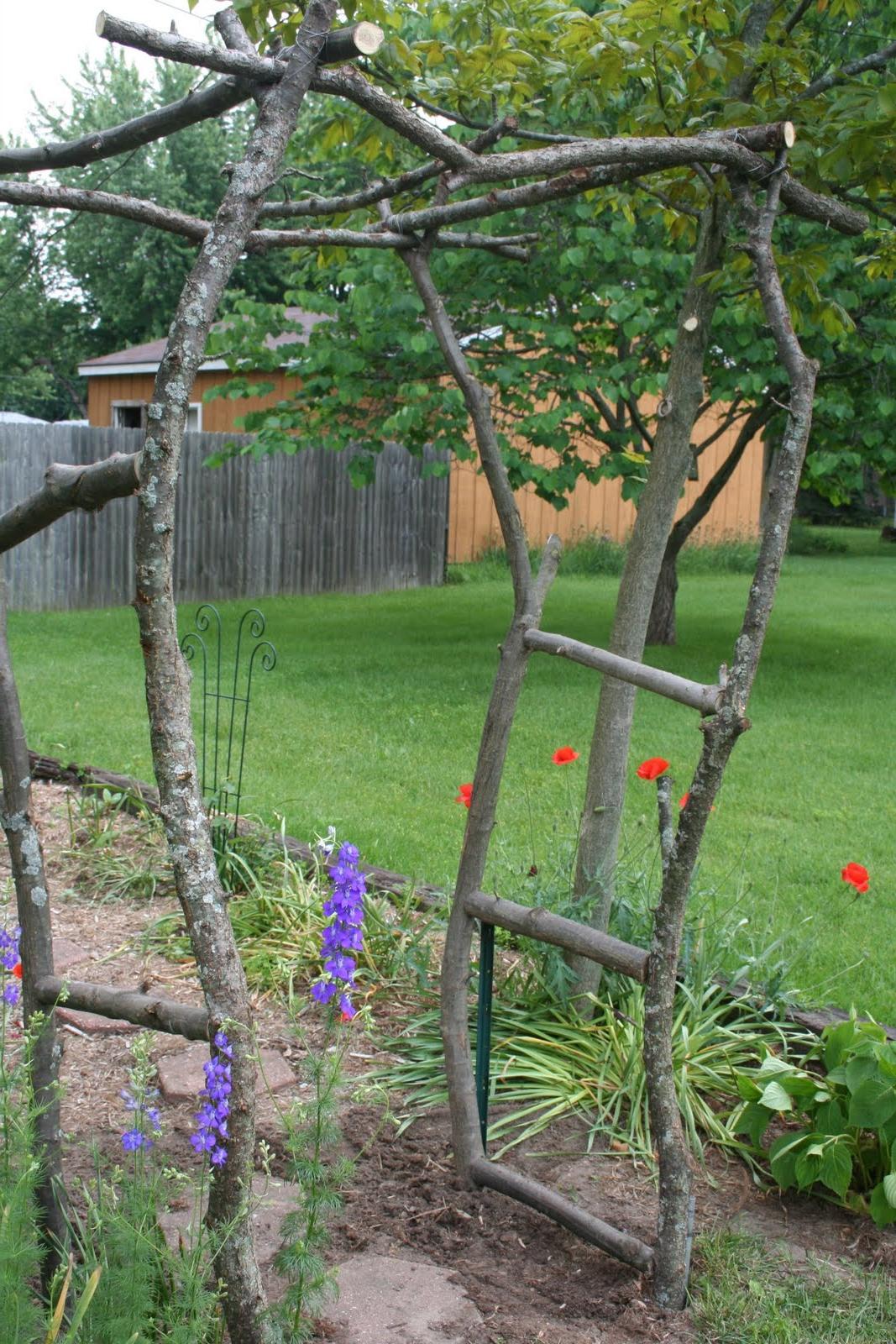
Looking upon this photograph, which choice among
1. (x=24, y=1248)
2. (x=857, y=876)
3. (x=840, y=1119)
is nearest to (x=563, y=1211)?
(x=840, y=1119)

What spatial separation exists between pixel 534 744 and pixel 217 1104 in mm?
5710

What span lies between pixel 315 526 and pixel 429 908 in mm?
12728

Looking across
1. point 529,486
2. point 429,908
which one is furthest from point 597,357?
point 529,486

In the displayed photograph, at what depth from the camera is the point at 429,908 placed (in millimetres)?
4145

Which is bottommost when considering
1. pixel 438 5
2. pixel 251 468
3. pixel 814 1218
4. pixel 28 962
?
pixel 814 1218

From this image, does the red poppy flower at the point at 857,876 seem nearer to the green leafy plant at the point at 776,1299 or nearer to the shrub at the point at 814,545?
the green leafy plant at the point at 776,1299

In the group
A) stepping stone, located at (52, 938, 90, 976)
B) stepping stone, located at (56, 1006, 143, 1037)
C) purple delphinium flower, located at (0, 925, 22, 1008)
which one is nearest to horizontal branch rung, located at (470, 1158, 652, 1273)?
purple delphinium flower, located at (0, 925, 22, 1008)

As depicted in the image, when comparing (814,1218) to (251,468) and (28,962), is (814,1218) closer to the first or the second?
(28,962)

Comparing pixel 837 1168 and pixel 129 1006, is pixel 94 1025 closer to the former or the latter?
pixel 129 1006

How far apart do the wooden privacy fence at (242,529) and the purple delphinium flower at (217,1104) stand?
1119 centimetres

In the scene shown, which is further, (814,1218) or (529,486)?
(529,486)

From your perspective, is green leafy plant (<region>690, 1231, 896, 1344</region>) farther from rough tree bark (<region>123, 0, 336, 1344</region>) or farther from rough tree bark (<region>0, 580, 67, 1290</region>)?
rough tree bark (<region>0, 580, 67, 1290</region>)

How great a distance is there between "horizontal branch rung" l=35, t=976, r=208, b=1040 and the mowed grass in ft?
6.25

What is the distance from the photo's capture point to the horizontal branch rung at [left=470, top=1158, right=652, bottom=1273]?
2.38m
